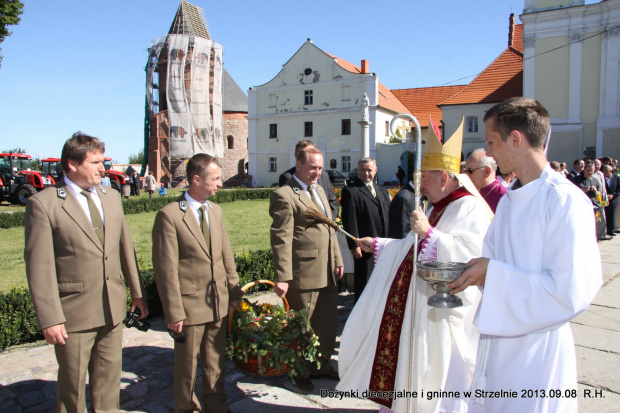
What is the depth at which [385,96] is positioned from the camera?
4056 centimetres

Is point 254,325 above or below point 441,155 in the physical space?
below

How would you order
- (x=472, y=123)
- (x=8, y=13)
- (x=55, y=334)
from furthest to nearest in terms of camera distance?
(x=472, y=123), (x=8, y=13), (x=55, y=334)

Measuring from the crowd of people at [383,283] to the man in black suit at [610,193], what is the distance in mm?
10834

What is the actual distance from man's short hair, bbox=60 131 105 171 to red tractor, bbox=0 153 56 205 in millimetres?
23251

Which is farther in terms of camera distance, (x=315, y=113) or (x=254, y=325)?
(x=315, y=113)

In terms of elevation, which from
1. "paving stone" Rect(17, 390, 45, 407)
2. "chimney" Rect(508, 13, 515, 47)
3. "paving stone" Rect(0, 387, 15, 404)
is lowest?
"paving stone" Rect(17, 390, 45, 407)

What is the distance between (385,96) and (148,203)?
2620 centimetres

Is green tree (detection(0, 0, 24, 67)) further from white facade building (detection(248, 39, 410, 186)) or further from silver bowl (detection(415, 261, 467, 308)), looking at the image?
white facade building (detection(248, 39, 410, 186))

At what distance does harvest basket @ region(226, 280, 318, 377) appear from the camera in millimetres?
3883

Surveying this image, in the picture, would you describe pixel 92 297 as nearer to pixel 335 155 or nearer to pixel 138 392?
pixel 138 392

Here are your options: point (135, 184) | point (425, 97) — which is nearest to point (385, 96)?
point (425, 97)

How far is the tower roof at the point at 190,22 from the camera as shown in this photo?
155ft

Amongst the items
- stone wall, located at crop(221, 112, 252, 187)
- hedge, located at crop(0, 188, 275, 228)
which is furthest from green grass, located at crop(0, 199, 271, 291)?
stone wall, located at crop(221, 112, 252, 187)

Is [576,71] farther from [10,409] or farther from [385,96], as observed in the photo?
[10,409]
